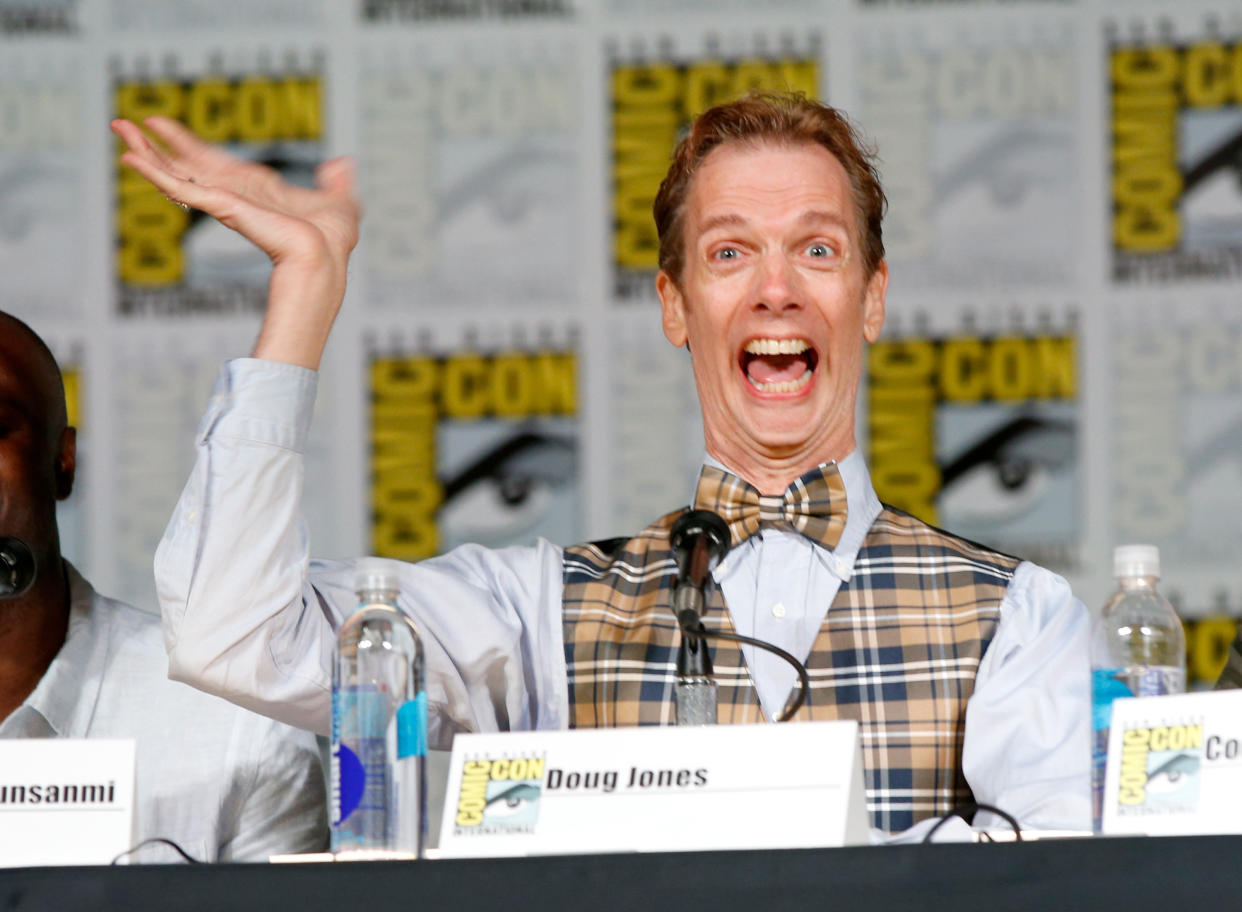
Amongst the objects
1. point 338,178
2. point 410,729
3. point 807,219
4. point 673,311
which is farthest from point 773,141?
point 410,729

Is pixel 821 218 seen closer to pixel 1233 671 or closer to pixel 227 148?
pixel 1233 671

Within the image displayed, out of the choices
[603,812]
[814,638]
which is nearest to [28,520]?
[814,638]

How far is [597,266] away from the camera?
3.53 metres

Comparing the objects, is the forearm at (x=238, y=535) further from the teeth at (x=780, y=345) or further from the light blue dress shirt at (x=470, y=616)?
the teeth at (x=780, y=345)

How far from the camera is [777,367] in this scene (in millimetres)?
2094

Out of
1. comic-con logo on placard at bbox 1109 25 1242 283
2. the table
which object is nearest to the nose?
the table

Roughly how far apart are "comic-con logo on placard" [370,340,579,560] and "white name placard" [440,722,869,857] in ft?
6.85

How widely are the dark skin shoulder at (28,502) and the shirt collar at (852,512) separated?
86cm

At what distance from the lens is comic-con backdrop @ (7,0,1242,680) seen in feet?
11.3

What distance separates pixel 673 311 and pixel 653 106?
1479mm

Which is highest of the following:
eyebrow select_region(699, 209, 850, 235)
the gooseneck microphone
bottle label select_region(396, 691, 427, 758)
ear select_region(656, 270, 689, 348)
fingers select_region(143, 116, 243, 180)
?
fingers select_region(143, 116, 243, 180)

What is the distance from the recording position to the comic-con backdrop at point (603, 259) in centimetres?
346

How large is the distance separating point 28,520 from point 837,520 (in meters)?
1.02

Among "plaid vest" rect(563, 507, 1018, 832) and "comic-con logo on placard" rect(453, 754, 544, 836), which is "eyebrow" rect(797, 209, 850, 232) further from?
"comic-con logo on placard" rect(453, 754, 544, 836)
